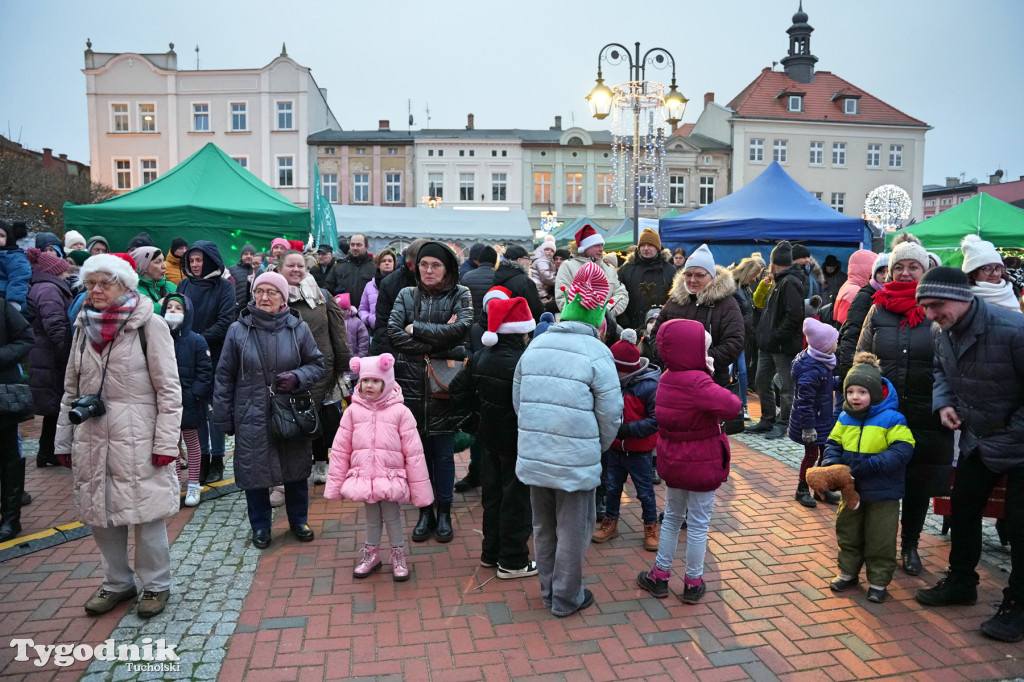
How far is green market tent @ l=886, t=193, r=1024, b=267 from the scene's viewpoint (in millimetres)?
14000

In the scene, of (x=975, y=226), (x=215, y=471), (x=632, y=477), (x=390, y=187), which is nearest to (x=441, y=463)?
(x=632, y=477)

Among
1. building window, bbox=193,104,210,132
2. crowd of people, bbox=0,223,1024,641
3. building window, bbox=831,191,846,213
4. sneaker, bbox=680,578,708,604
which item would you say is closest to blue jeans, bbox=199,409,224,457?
crowd of people, bbox=0,223,1024,641

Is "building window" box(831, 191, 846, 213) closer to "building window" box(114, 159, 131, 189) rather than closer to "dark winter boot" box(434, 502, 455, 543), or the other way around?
"building window" box(114, 159, 131, 189)

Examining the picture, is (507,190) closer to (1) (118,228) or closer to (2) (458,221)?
(2) (458,221)

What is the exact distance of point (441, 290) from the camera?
480 centimetres

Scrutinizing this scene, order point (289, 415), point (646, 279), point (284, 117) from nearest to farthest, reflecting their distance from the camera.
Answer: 1. point (289, 415)
2. point (646, 279)
3. point (284, 117)

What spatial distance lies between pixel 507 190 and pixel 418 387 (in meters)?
35.2

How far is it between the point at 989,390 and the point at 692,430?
63.1 inches

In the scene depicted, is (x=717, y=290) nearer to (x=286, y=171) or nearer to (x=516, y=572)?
(x=516, y=572)

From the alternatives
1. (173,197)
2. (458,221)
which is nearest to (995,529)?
(173,197)

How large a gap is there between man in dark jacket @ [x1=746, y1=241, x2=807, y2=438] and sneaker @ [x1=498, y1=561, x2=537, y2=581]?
431cm

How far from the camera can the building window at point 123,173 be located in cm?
3625

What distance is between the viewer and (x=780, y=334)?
7.40 meters

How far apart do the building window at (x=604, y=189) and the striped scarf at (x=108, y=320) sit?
37.1 m
